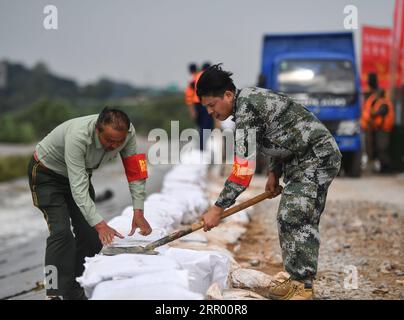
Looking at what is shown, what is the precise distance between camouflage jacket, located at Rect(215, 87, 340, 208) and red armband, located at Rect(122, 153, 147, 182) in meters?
0.65

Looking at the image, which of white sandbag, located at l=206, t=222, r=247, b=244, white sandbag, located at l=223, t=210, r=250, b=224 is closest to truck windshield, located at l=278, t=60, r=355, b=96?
white sandbag, located at l=223, t=210, r=250, b=224

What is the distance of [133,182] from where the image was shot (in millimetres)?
3654

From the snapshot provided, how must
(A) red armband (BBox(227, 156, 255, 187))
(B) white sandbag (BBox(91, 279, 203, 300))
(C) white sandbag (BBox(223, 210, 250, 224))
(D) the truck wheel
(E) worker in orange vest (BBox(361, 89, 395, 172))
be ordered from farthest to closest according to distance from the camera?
1. (E) worker in orange vest (BBox(361, 89, 395, 172))
2. (D) the truck wheel
3. (C) white sandbag (BBox(223, 210, 250, 224))
4. (A) red armband (BBox(227, 156, 255, 187))
5. (B) white sandbag (BBox(91, 279, 203, 300))

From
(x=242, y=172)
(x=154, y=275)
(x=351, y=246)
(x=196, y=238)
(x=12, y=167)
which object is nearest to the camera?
(x=154, y=275)

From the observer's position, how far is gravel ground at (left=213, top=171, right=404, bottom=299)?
3.84 metres

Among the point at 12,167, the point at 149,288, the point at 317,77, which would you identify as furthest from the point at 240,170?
the point at 12,167

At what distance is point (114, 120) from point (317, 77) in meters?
7.26

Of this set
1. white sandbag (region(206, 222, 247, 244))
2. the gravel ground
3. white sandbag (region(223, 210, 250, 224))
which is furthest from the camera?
white sandbag (region(223, 210, 250, 224))

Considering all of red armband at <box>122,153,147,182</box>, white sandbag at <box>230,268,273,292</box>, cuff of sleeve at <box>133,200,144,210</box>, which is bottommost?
white sandbag at <box>230,268,273,292</box>

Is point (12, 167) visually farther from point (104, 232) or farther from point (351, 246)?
point (104, 232)

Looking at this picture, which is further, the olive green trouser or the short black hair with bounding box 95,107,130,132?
the olive green trouser

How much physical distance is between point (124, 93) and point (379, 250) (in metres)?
34.7

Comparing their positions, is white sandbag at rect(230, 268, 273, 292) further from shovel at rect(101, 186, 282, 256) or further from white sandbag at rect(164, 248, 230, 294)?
shovel at rect(101, 186, 282, 256)

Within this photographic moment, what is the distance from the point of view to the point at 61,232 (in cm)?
340
